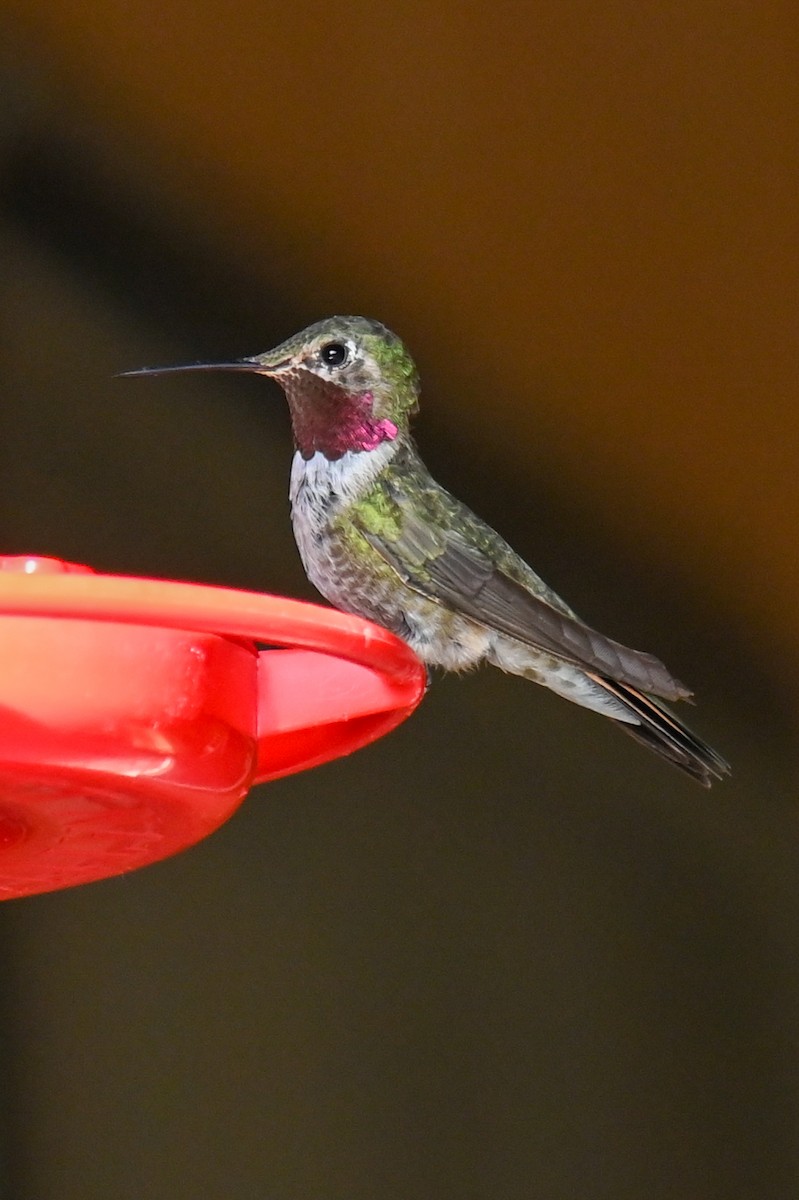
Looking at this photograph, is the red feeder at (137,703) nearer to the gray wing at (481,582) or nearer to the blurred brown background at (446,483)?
the gray wing at (481,582)

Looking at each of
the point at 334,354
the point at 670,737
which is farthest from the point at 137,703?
the point at 334,354

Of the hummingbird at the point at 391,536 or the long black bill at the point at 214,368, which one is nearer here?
the long black bill at the point at 214,368

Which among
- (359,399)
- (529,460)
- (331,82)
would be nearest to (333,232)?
(331,82)

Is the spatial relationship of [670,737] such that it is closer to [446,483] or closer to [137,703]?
[137,703]

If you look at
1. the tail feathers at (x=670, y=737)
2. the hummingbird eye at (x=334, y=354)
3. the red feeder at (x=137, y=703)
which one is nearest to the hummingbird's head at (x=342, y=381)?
the hummingbird eye at (x=334, y=354)

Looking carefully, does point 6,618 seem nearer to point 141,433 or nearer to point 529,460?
point 141,433

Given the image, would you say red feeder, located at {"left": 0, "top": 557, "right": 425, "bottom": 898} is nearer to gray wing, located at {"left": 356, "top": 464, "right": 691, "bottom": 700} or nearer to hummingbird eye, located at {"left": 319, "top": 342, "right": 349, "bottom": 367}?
gray wing, located at {"left": 356, "top": 464, "right": 691, "bottom": 700}
